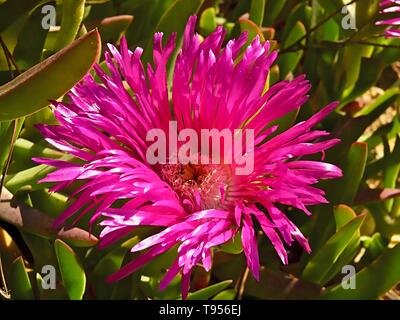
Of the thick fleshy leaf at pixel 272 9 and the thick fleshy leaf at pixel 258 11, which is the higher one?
the thick fleshy leaf at pixel 272 9

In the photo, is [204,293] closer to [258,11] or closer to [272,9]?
[258,11]

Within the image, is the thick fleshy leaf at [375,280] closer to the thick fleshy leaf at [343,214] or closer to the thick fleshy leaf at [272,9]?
the thick fleshy leaf at [343,214]

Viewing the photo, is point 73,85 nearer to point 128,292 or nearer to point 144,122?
point 144,122

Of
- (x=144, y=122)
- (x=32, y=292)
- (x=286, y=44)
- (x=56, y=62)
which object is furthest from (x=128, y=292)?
(x=286, y=44)

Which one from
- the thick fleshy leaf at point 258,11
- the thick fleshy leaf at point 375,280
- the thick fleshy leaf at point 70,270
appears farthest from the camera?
the thick fleshy leaf at point 258,11

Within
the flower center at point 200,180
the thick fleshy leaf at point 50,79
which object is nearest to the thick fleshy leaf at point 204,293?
the flower center at point 200,180

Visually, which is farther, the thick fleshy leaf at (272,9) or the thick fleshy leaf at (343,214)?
the thick fleshy leaf at (272,9)

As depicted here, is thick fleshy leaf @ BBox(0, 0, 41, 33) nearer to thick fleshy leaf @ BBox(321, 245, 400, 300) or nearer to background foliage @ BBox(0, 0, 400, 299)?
background foliage @ BBox(0, 0, 400, 299)
